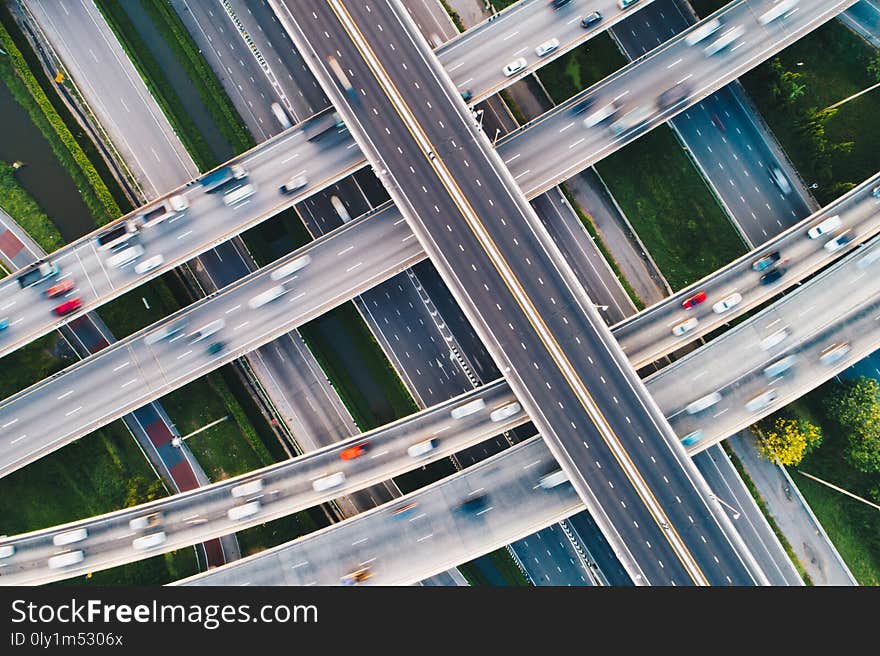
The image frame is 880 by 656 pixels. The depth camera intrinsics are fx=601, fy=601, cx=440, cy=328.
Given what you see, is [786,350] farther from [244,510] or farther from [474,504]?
[244,510]

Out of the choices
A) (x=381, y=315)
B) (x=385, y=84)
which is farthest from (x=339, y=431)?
(x=385, y=84)

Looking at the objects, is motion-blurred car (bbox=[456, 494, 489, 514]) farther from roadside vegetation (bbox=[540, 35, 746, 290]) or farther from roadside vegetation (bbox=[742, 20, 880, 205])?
roadside vegetation (bbox=[742, 20, 880, 205])

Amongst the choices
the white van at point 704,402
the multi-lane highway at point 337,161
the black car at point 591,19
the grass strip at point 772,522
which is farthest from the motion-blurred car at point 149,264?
the grass strip at point 772,522

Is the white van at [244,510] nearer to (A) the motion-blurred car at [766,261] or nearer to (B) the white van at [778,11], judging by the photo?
(A) the motion-blurred car at [766,261]

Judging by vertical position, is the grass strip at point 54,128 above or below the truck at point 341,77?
above

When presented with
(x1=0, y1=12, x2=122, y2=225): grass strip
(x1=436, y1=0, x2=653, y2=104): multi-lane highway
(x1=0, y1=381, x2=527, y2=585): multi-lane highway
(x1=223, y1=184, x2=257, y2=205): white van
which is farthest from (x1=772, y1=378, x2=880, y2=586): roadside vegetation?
(x1=0, y1=12, x2=122, y2=225): grass strip
